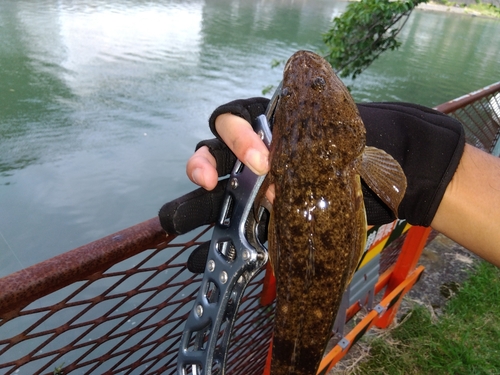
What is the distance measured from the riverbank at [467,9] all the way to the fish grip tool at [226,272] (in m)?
54.7

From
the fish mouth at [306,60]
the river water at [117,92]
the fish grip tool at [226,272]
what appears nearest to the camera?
the fish grip tool at [226,272]

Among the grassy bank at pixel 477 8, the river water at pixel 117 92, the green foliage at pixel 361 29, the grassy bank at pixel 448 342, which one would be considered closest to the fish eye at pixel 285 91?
the grassy bank at pixel 448 342

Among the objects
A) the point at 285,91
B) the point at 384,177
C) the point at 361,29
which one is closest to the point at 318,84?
the point at 285,91

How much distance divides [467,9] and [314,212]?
6180cm

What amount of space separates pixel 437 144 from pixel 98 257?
5.14 feet

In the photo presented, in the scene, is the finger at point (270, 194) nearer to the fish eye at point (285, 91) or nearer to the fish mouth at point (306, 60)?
the fish eye at point (285, 91)

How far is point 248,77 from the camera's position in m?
12.7

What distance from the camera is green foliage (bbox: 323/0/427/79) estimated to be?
246 inches

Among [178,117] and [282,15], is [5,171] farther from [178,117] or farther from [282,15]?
[282,15]

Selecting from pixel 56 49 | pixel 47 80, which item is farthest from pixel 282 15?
pixel 47 80

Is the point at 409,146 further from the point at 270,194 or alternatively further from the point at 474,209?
the point at 270,194

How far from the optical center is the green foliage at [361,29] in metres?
6.26

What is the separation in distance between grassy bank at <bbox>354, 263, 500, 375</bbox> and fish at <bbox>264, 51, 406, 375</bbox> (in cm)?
201

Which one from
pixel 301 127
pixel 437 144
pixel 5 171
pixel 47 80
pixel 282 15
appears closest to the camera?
pixel 301 127
